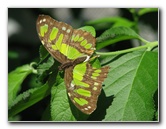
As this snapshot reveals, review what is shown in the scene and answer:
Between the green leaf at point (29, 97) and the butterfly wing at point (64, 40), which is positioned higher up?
the butterfly wing at point (64, 40)

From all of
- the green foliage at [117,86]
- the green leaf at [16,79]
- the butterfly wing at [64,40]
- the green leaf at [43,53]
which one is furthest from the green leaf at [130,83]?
the green leaf at [16,79]

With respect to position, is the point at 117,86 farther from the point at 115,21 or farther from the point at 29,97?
the point at 115,21

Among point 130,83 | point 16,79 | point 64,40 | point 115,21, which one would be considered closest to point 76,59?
point 64,40

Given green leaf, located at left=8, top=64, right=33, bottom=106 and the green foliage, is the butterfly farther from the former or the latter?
green leaf, located at left=8, top=64, right=33, bottom=106

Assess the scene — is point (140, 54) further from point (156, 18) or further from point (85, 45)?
point (156, 18)

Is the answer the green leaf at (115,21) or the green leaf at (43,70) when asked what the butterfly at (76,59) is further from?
the green leaf at (115,21)
